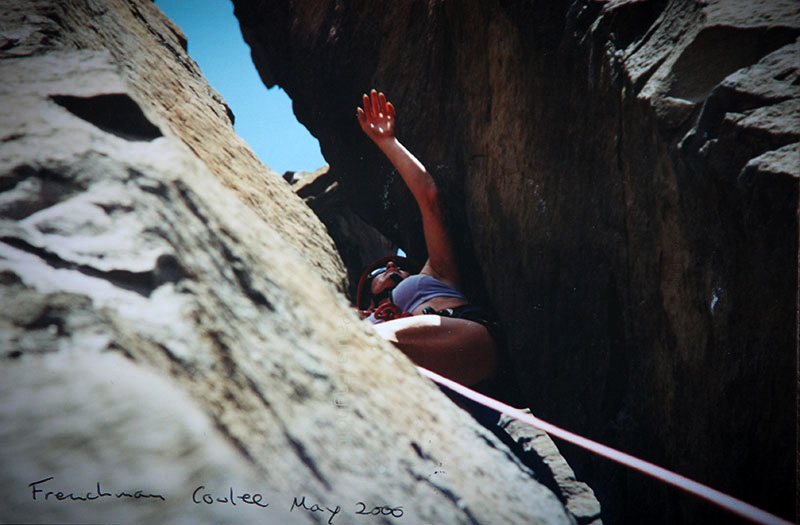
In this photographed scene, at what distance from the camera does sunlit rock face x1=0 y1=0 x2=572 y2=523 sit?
451mm

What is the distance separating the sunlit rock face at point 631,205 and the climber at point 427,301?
0.48 ft

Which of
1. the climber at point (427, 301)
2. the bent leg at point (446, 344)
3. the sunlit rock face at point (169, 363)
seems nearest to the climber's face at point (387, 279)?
the climber at point (427, 301)

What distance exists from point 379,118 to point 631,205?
70.7 inches

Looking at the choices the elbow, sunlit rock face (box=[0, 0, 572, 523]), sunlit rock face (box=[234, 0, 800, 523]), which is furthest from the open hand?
sunlit rock face (box=[0, 0, 572, 523])

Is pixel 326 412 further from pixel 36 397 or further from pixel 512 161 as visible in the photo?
pixel 512 161

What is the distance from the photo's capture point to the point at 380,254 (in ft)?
13.6

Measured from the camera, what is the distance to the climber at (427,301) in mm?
2010

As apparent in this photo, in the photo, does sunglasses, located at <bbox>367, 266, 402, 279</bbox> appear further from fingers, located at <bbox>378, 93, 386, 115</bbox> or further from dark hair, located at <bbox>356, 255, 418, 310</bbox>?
fingers, located at <bbox>378, 93, 386, 115</bbox>

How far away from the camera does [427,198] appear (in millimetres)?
2658

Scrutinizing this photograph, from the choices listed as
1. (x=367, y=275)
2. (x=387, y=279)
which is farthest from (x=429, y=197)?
(x=367, y=275)

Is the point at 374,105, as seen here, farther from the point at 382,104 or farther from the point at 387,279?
the point at 387,279

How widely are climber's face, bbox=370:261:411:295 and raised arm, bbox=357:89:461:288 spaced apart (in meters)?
0.20

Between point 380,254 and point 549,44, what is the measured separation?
265cm

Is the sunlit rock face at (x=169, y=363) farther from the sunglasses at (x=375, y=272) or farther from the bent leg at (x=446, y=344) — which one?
the sunglasses at (x=375, y=272)
